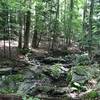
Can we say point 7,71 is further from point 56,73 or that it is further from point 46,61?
point 46,61

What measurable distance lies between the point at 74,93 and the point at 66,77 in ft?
10.0

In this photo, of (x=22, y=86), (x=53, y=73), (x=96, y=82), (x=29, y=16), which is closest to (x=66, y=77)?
(x=53, y=73)

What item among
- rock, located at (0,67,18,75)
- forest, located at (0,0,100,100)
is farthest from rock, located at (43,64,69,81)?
rock, located at (0,67,18,75)

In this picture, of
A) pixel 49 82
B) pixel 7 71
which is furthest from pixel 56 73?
pixel 7 71

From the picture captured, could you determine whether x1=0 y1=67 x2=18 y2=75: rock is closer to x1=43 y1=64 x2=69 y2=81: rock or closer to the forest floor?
the forest floor

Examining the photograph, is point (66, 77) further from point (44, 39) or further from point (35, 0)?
point (44, 39)

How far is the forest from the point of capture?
12.9m

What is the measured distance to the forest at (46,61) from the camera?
1295 cm

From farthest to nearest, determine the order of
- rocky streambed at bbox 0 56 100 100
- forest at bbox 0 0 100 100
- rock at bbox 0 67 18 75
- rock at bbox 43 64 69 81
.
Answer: rock at bbox 0 67 18 75, rock at bbox 43 64 69 81, forest at bbox 0 0 100 100, rocky streambed at bbox 0 56 100 100

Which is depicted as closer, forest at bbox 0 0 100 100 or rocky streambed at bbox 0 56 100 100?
rocky streambed at bbox 0 56 100 100

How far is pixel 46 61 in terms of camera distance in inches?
819

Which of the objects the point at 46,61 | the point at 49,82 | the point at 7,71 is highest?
the point at 7,71

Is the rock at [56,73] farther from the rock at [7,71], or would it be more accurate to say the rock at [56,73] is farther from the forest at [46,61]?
the rock at [7,71]

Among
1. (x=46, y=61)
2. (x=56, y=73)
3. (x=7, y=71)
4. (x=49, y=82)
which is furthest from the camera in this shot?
(x=46, y=61)
